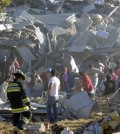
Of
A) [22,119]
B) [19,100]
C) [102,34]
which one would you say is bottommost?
[22,119]

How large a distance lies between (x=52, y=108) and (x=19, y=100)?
10.0 ft

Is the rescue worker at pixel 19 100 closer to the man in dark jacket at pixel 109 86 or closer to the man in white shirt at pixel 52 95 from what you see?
the man in white shirt at pixel 52 95

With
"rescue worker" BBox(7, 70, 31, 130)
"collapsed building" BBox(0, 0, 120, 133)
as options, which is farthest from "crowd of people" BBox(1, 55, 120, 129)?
"collapsed building" BBox(0, 0, 120, 133)

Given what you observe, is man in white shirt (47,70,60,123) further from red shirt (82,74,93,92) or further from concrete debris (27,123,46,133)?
red shirt (82,74,93,92)

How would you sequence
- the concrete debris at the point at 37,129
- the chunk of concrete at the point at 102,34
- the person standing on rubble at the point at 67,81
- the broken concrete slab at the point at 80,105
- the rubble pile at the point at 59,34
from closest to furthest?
the concrete debris at the point at 37,129
the broken concrete slab at the point at 80,105
the person standing on rubble at the point at 67,81
the rubble pile at the point at 59,34
the chunk of concrete at the point at 102,34

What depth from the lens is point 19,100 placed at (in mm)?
12602

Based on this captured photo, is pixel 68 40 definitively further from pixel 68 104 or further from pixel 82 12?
pixel 68 104

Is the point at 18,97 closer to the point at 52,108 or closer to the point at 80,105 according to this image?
the point at 52,108

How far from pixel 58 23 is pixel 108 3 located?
6233mm

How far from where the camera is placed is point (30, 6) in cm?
3503

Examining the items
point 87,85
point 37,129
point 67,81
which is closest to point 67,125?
point 37,129

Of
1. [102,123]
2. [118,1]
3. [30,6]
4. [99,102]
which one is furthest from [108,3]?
[102,123]

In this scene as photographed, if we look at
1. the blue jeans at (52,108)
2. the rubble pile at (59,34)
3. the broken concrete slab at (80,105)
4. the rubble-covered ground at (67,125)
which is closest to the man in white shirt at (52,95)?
the blue jeans at (52,108)

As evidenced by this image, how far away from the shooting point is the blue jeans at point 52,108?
50.4ft
